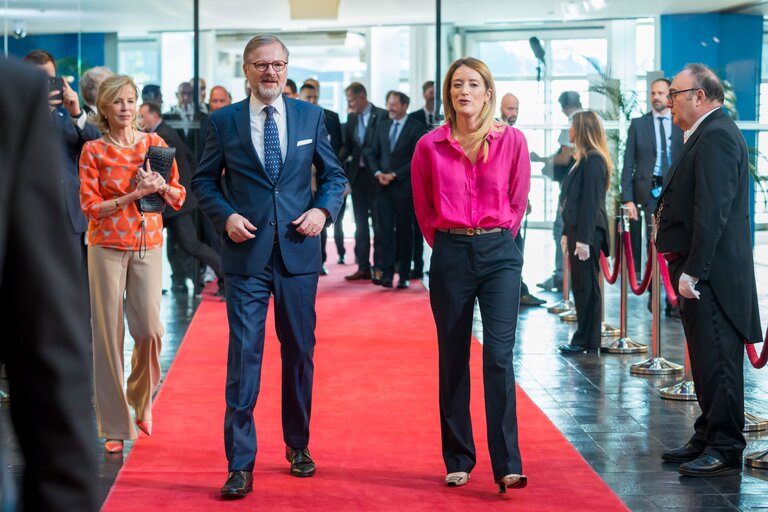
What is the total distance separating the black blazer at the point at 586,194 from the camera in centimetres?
721

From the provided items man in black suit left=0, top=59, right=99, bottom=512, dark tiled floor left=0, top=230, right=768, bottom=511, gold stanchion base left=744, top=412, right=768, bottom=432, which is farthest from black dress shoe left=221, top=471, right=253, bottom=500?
man in black suit left=0, top=59, right=99, bottom=512

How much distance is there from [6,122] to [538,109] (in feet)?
32.6

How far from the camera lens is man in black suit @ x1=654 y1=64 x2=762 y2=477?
4.57m

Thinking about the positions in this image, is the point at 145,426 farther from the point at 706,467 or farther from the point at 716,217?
the point at 716,217

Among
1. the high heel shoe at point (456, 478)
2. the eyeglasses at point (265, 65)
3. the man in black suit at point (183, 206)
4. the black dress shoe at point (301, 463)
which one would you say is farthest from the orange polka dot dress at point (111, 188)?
the man in black suit at point (183, 206)

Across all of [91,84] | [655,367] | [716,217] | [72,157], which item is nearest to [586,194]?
[655,367]

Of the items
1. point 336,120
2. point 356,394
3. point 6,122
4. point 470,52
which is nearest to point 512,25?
point 470,52

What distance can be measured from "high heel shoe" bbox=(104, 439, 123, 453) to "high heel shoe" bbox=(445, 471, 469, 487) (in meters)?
1.50

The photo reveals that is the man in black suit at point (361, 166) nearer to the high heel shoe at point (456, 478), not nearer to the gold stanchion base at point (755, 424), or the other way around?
the gold stanchion base at point (755, 424)

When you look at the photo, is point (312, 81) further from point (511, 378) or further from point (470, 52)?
point (511, 378)

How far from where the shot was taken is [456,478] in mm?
4395

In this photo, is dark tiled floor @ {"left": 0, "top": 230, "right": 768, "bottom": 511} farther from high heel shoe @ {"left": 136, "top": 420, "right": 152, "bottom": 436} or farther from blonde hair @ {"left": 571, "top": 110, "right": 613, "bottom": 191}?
blonde hair @ {"left": 571, "top": 110, "right": 613, "bottom": 191}

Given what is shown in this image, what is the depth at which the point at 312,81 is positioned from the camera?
1126 cm

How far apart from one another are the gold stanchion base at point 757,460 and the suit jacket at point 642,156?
4269 millimetres
